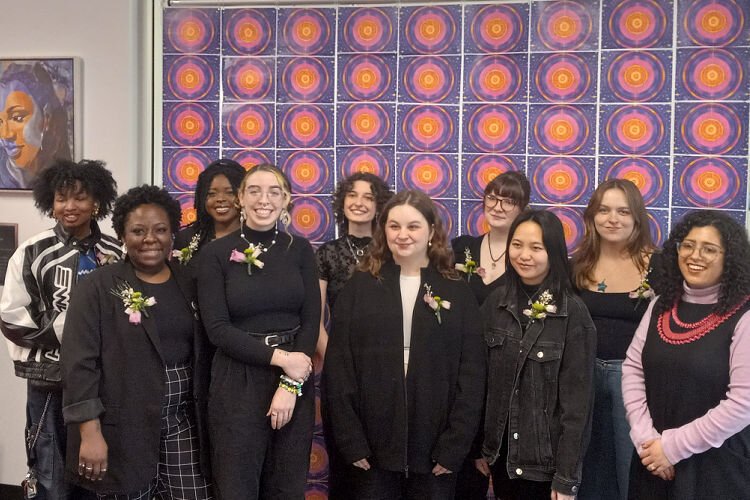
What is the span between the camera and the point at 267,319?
2.49m

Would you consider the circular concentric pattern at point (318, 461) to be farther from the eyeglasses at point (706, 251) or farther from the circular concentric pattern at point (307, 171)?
the eyeglasses at point (706, 251)

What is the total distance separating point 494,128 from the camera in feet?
11.1

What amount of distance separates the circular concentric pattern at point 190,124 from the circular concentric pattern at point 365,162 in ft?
2.37

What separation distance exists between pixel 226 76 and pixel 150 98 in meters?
0.42

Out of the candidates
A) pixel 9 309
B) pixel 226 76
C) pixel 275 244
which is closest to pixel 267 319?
pixel 275 244

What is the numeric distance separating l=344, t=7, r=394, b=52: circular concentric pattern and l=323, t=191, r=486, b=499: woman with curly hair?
1.24 m

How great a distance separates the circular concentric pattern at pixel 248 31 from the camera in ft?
11.7

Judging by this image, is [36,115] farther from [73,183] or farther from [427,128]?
[427,128]

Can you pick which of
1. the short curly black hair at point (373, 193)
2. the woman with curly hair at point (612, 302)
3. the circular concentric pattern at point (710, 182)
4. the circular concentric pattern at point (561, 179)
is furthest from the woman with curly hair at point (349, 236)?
the circular concentric pattern at point (710, 182)

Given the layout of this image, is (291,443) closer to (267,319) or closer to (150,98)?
(267,319)

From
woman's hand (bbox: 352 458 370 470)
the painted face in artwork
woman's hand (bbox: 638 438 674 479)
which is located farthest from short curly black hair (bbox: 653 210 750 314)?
the painted face in artwork

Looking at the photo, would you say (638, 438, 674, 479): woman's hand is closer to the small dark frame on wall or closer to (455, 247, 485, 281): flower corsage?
(455, 247, 485, 281): flower corsage

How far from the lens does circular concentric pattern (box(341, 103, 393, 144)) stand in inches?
137

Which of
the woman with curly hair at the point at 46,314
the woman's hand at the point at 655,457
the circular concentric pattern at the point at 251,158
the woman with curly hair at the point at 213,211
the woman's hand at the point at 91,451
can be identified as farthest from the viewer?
the circular concentric pattern at the point at 251,158
